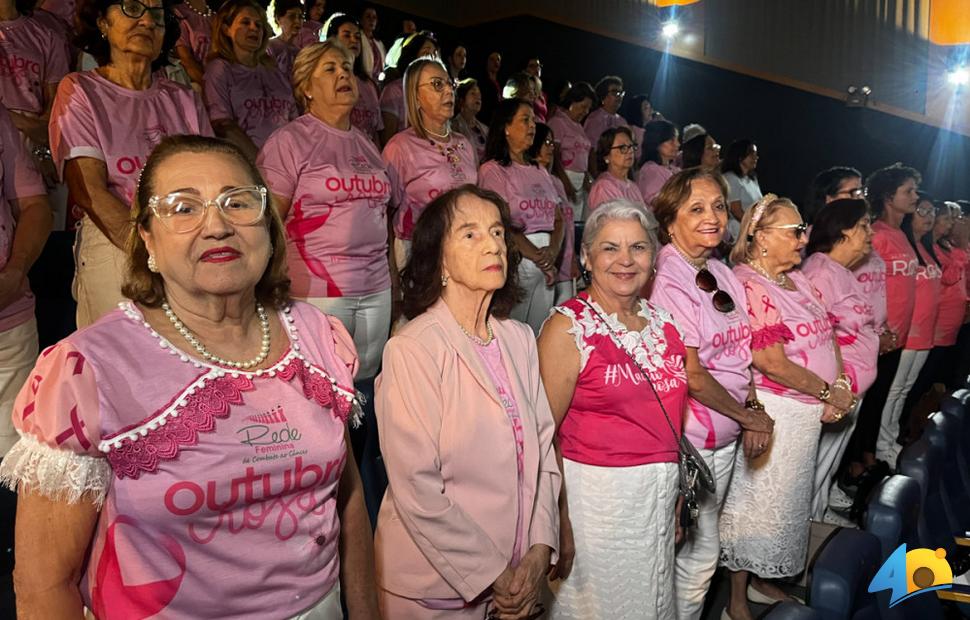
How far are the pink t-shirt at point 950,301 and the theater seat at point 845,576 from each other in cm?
381

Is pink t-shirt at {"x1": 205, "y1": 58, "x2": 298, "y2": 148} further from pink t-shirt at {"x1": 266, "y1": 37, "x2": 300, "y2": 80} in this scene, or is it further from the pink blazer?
the pink blazer

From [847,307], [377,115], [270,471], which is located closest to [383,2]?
[377,115]

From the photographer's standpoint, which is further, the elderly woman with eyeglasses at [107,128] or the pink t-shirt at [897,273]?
the pink t-shirt at [897,273]

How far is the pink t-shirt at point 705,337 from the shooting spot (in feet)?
8.05

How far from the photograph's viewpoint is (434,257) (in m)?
1.90

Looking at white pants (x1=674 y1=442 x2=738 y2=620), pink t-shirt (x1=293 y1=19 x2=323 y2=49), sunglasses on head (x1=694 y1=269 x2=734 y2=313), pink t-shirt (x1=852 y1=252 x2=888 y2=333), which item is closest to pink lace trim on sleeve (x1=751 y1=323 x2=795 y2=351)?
sunglasses on head (x1=694 y1=269 x2=734 y2=313)

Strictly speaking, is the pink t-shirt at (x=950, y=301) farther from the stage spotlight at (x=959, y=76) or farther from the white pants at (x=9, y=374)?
the stage spotlight at (x=959, y=76)

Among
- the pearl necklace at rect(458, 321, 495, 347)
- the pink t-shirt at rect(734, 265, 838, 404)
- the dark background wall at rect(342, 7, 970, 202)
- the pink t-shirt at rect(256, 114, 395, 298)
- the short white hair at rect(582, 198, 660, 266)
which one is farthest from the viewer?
the dark background wall at rect(342, 7, 970, 202)

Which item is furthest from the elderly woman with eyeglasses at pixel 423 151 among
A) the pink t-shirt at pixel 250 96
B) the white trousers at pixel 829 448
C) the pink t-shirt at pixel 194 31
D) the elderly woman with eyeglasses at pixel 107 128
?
the white trousers at pixel 829 448

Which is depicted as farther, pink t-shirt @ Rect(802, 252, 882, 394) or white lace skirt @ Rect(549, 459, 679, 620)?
pink t-shirt @ Rect(802, 252, 882, 394)

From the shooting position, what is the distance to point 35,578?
1.08 m

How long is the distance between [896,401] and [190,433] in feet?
14.9

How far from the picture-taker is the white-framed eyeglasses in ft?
4.01

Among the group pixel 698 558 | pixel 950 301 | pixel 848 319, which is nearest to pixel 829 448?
pixel 848 319
